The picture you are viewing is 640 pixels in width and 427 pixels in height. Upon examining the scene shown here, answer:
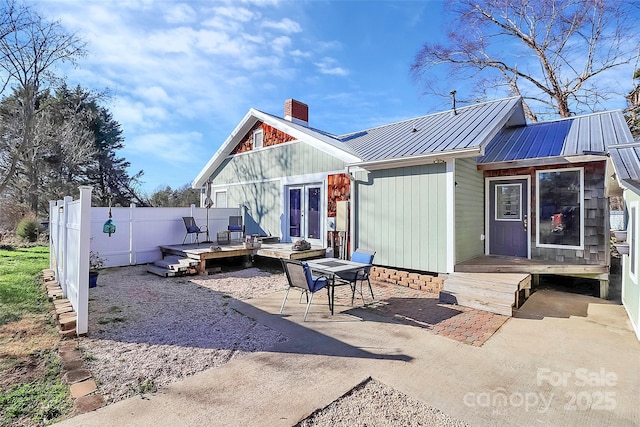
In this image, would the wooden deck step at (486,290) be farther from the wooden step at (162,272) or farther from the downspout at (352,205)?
the wooden step at (162,272)

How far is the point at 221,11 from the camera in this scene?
24.8 ft

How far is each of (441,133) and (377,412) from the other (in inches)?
242

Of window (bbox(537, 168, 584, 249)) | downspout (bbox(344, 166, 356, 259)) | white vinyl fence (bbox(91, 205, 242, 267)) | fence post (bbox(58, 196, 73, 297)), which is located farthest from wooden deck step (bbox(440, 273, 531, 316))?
white vinyl fence (bbox(91, 205, 242, 267))

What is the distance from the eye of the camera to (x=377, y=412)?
94.5 inches

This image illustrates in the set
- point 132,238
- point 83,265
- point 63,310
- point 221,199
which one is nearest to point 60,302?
point 63,310

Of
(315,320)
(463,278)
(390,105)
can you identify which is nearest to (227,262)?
(315,320)

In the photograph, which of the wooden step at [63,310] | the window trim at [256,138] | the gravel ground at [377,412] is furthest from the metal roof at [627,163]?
the window trim at [256,138]

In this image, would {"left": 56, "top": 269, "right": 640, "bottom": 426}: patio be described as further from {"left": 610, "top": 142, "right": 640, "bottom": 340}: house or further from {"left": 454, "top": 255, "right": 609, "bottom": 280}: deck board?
{"left": 454, "top": 255, "right": 609, "bottom": 280}: deck board

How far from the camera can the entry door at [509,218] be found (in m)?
6.96

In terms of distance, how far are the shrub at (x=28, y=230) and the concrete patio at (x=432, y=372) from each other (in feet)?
42.6

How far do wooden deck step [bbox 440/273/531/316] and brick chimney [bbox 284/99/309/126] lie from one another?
7577mm

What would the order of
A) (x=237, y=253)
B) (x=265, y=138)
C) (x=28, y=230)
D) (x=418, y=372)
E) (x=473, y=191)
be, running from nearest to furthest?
(x=418, y=372) → (x=473, y=191) → (x=237, y=253) → (x=265, y=138) → (x=28, y=230)

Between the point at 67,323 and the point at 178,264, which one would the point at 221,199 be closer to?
the point at 178,264

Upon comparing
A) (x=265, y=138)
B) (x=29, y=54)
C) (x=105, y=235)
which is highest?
(x=29, y=54)
